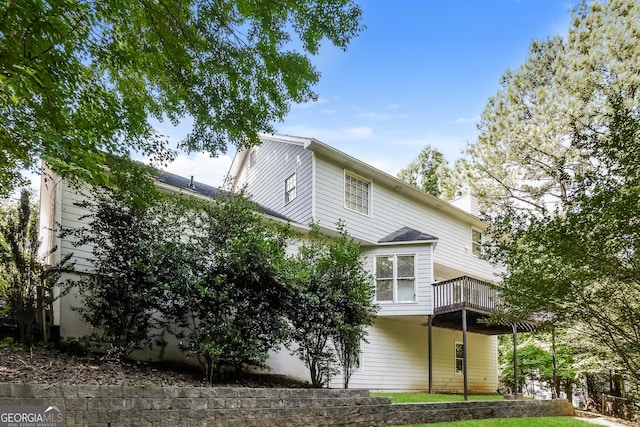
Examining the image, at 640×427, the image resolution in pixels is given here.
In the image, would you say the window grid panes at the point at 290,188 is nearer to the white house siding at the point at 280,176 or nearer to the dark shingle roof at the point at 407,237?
the white house siding at the point at 280,176

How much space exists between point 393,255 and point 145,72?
838 cm

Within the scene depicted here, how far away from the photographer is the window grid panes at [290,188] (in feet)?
41.1

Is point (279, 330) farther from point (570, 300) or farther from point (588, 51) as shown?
point (588, 51)

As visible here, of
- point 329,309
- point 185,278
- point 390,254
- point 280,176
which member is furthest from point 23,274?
point 390,254

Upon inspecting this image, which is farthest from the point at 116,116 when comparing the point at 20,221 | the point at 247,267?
the point at 247,267

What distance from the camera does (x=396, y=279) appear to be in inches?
478

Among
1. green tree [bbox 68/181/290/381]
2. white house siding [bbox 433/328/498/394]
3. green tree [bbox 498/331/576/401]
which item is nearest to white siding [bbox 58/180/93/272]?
green tree [bbox 68/181/290/381]

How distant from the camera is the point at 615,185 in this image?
5.41 m

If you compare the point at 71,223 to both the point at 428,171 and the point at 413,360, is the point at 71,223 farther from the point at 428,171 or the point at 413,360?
the point at 428,171

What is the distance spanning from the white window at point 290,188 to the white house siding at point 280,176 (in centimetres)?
12

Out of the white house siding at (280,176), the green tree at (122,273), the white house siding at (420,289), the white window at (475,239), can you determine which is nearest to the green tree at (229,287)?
the green tree at (122,273)

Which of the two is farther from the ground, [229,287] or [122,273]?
[122,273]

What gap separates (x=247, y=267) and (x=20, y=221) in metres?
3.45

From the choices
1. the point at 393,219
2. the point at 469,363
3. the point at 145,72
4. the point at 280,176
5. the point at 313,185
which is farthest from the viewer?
the point at 469,363
